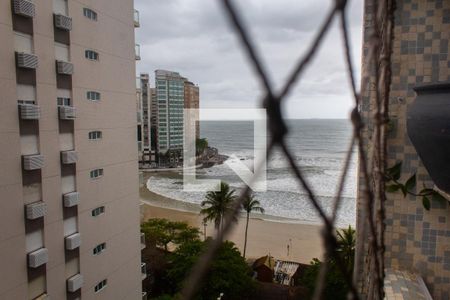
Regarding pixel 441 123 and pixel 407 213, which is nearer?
pixel 441 123

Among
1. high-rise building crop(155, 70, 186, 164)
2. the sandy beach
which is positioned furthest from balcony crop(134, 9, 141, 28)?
high-rise building crop(155, 70, 186, 164)

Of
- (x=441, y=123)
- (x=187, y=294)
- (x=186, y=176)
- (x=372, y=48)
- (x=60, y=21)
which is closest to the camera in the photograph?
(x=187, y=294)

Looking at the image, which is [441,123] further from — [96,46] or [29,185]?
[96,46]

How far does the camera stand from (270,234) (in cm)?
1983

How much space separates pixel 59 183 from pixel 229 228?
794cm

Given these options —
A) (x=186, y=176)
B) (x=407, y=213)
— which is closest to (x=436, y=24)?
(x=407, y=213)

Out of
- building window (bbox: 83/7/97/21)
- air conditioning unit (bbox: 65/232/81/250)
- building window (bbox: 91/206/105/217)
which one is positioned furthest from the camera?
building window (bbox: 91/206/105/217)

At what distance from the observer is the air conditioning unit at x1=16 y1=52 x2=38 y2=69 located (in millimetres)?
6386

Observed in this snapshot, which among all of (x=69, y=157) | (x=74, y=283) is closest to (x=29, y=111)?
(x=69, y=157)

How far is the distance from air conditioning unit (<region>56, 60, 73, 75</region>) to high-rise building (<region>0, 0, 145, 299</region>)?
0.02 m

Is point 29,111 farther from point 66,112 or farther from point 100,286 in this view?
point 100,286

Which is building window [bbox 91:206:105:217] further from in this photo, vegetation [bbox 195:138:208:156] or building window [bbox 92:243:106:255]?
vegetation [bbox 195:138:208:156]

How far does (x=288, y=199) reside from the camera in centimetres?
2620

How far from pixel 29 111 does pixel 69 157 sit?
1.46 m
